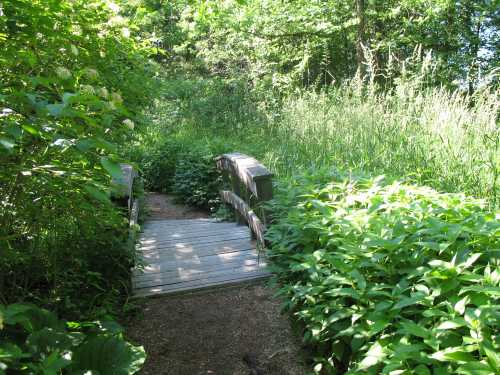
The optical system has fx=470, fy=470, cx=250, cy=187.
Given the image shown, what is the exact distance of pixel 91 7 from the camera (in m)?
2.92

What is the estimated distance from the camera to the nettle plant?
1.54 meters

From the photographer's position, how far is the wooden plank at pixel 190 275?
3.44 m

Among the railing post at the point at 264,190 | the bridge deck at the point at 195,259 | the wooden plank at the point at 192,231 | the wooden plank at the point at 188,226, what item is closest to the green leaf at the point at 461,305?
the bridge deck at the point at 195,259

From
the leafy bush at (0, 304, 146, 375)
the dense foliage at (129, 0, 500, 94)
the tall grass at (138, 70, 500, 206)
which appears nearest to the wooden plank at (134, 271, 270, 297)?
the tall grass at (138, 70, 500, 206)

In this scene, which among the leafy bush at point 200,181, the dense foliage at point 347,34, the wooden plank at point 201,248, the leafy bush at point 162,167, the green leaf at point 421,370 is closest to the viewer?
the green leaf at point 421,370

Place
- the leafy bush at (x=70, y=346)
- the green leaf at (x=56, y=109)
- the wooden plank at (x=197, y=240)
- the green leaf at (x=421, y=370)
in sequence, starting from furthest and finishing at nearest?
the wooden plank at (x=197, y=240) < the leafy bush at (x=70, y=346) < the green leaf at (x=421, y=370) < the green leaf at (x=56, y=109)

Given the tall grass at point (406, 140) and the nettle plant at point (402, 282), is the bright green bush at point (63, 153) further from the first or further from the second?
the tall grass at point (406, 140)

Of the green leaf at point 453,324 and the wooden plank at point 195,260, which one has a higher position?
the green leaf at point 453,324

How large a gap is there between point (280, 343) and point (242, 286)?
783mm

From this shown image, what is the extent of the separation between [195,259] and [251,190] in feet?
2.42

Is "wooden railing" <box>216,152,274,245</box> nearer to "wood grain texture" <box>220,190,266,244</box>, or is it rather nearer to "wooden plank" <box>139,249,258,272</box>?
"wood grain texture" <box>220,190,266,244</box>

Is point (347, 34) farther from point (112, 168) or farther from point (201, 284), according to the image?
point (112, 168)

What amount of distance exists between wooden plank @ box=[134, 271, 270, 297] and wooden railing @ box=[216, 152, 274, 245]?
28cm

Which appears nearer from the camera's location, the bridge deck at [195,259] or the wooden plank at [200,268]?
the bridge deck at [195,259]
